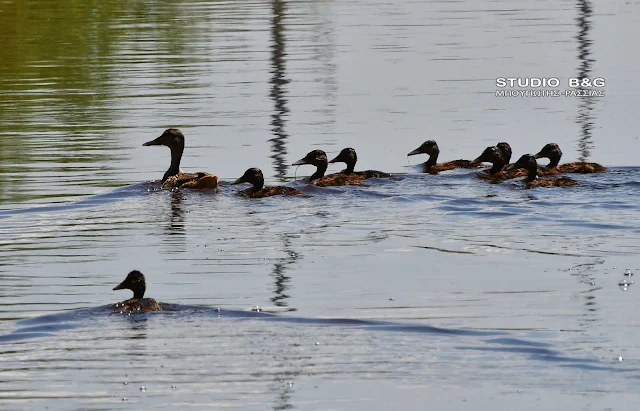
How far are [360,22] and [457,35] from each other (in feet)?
12.0

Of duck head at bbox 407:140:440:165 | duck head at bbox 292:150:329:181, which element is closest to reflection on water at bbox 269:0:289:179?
duck head at bbox 292:150:329:181

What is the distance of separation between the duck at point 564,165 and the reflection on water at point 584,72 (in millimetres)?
942

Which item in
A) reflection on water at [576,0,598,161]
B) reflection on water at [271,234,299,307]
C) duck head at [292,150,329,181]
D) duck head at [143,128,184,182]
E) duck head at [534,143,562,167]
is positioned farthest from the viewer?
reflection on water at [576,0,598,161]

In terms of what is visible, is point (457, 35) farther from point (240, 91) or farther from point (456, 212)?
point (456, 212)

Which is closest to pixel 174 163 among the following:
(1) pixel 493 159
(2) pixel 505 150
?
(1) pixel 493 159

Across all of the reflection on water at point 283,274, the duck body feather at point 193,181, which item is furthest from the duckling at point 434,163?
the reflection on water at point 283,274

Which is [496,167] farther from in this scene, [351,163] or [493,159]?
[351,163]

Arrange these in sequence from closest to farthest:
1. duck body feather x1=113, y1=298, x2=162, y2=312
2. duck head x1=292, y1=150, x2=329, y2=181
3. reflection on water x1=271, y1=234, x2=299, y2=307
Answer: duck body feather x1=113, y1=298, x2=162, y2=312 → reflection on water x1=271, y1=234, x2=299, y2=307 → duck head x1=292, y1=150, x2=329, y2=181

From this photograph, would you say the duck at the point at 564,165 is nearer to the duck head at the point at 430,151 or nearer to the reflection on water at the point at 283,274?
the duck head at the point at 430,151

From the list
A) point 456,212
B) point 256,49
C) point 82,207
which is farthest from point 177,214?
point 256,49

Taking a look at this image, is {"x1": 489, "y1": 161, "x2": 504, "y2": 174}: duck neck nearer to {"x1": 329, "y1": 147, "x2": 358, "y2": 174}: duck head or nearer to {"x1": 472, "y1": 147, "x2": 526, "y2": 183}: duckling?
{"x1": 472, "y1": 147, "x2": 526, "y2": 183}: duckling

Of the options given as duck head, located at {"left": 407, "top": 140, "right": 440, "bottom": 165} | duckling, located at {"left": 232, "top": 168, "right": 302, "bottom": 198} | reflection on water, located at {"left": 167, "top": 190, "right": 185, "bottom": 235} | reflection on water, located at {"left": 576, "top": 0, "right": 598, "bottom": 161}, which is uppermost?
reflection on water, located at {"left": 576, "top": 0, "right": 598, "bottom": 161}

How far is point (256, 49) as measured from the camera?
29.8 meters

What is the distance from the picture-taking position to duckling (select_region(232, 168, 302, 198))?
1586cm
